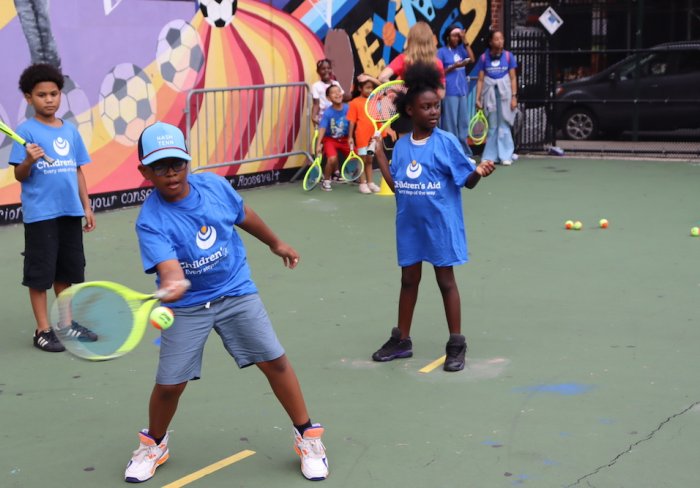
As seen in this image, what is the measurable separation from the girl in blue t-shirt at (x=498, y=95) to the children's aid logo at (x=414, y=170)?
389 inches

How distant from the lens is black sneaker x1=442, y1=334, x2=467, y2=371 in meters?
6.29

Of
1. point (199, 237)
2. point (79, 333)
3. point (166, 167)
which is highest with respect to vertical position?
point (166, 167)

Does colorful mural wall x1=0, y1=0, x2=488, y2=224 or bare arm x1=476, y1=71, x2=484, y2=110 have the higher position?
colorful mural wall x1=0, y1=0, x2=488, y2=224

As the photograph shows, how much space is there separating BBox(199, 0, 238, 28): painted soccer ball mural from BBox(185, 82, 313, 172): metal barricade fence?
2.69ft

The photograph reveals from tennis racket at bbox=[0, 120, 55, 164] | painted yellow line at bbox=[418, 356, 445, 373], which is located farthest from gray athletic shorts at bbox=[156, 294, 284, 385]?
tennis racket at bbox=[0, 120, 55, 164]

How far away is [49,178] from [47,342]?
1.05 metres

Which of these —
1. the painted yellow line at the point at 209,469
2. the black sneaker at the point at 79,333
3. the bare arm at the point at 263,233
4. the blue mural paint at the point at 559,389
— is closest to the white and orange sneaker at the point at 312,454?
the painted yellow line at the point at 209,469

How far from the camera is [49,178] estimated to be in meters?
6.82

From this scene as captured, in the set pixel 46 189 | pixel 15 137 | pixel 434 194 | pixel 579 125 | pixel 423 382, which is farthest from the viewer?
pixel 579 125

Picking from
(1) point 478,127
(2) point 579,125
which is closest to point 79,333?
(1) point 478,127

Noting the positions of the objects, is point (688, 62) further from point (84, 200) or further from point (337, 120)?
point (84, 200)

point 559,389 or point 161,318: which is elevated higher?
point 161,318

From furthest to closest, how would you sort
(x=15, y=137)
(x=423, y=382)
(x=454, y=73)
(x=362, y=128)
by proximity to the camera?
1. (x=454, y=73)
2. (x=362, y=128)
3. (x=15, y=137)
4. (x=423, y=382)

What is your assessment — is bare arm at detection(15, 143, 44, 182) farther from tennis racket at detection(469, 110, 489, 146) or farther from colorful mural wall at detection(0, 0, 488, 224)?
tennis racket at detection(469, 110, 489, 146)
